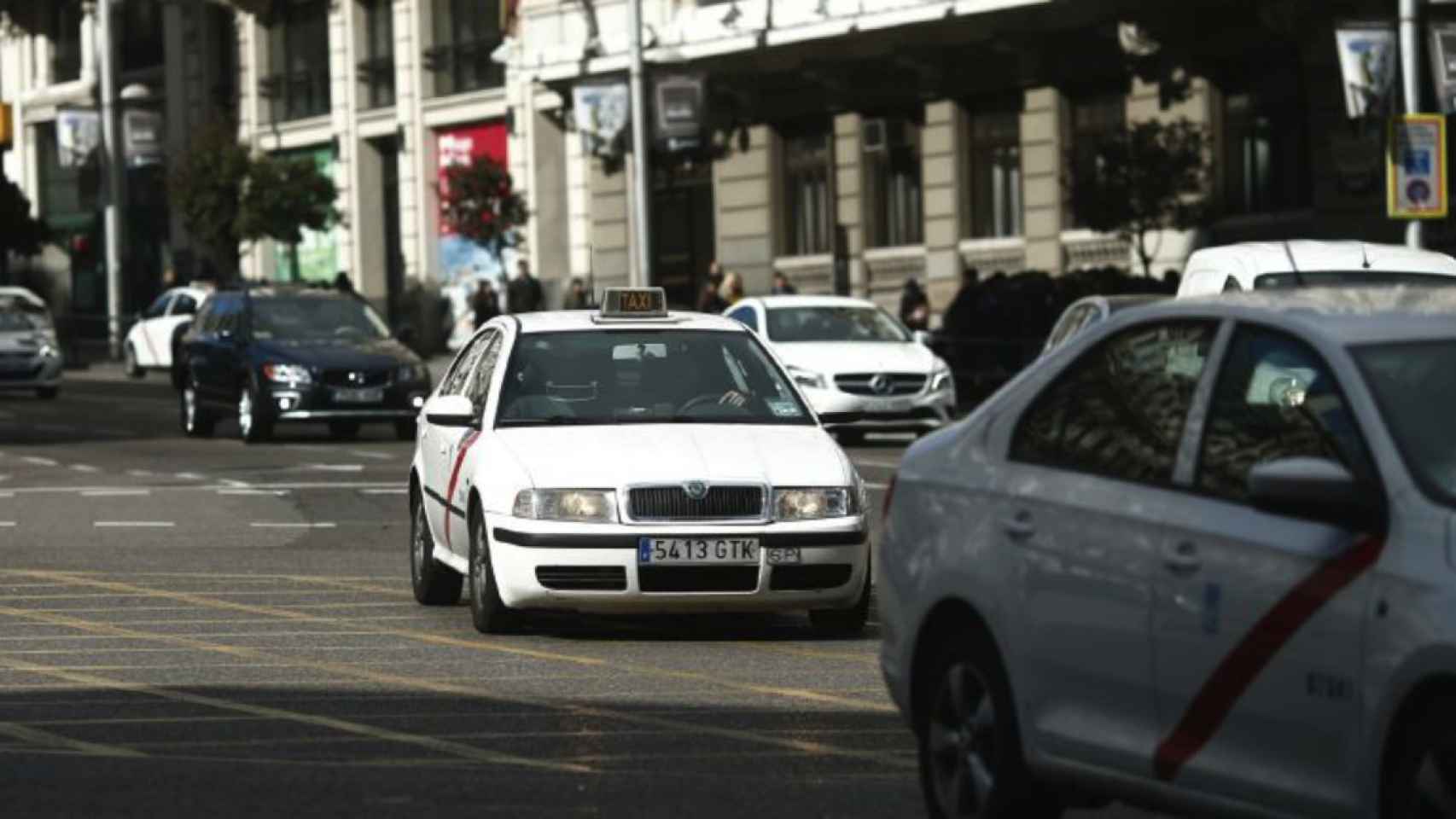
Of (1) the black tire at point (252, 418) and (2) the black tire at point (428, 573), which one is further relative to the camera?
(1) the black tire at point (252, 418)

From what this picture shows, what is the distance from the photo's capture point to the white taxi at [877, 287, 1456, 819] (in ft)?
23.7

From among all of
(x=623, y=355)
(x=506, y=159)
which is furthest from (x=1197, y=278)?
(x=506, y=159)

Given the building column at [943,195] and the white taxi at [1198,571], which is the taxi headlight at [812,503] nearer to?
the white taxi at [1198,571]

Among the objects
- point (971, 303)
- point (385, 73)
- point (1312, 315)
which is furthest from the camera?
point (385, 73)

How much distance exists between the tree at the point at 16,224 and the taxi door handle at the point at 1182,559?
67234mm

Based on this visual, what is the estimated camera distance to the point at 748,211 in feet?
177

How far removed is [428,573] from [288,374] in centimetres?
1887

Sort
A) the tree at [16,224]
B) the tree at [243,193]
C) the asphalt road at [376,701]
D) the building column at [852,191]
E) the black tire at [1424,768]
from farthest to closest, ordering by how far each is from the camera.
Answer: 1. the tree at [16,224]
2. the tree at [243,193]
3. the building column at [852,191]
4. the asphalt road at [376,701]
5. the black tire at [1424,768]

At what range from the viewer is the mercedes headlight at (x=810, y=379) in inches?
1341

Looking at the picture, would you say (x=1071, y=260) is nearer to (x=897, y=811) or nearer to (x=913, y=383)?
(x=913, y=383)

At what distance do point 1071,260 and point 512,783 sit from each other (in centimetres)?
3631

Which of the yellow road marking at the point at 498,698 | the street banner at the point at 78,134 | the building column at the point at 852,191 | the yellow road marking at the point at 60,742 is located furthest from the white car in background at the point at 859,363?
the street banner at the point at 78,134

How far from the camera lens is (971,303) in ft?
134

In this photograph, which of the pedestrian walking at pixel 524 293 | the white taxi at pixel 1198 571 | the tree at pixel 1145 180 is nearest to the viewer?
the white taxi at pixel 1198 571
